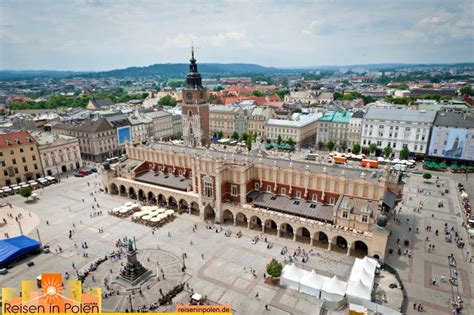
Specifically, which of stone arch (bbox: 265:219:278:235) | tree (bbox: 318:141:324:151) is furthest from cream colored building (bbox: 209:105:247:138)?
stone arch (bbox: 265:219:278:235)

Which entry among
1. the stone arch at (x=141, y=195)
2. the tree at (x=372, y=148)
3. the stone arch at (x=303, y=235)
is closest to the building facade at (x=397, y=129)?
the tree at (x=372, y=148)

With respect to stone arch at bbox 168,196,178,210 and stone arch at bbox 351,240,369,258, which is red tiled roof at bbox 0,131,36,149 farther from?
stone arch at bbox 351,240,369,258

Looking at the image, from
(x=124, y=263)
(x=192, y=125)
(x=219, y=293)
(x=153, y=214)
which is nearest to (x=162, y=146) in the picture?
(x=192, y=125)

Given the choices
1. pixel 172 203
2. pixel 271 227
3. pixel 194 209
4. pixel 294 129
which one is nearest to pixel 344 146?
pixel 294 129

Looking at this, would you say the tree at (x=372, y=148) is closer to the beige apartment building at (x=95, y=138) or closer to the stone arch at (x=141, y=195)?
the stone arch at (x=141, y=195)

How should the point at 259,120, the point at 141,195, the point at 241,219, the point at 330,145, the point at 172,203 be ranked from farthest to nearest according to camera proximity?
the point at 259,120 < the point at 330,145 < the point at 141,195 < the point at 172,203 < the point at 241,219

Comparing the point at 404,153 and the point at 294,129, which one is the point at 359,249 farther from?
the point at 294,129
